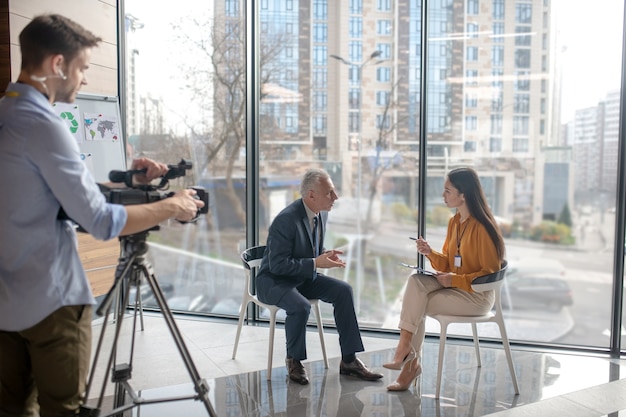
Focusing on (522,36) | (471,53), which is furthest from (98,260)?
(522,36)

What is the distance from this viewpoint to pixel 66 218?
1712 millimetres

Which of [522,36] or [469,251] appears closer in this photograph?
[469,251]

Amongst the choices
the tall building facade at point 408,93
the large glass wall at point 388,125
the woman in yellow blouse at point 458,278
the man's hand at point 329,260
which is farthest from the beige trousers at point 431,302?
the tall building facade at point 408,93

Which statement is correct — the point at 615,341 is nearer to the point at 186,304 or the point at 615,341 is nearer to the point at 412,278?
the point at 412,278

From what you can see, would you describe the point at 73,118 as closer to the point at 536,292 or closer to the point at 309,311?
the point at 309,311

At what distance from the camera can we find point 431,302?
309 centimetres

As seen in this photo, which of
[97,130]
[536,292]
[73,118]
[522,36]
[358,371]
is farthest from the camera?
[536,292]

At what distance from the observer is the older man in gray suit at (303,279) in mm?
3172

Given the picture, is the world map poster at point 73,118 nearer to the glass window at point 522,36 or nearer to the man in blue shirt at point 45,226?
the man in blue shirt at point 45,226

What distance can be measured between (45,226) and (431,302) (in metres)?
2.09

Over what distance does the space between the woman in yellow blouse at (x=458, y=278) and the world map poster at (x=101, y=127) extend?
8.32ft

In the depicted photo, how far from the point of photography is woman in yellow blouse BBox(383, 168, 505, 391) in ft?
9.95

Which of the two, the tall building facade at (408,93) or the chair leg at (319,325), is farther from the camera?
the tall building facade at (408,93)

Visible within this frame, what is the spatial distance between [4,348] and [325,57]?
3.65 metres
